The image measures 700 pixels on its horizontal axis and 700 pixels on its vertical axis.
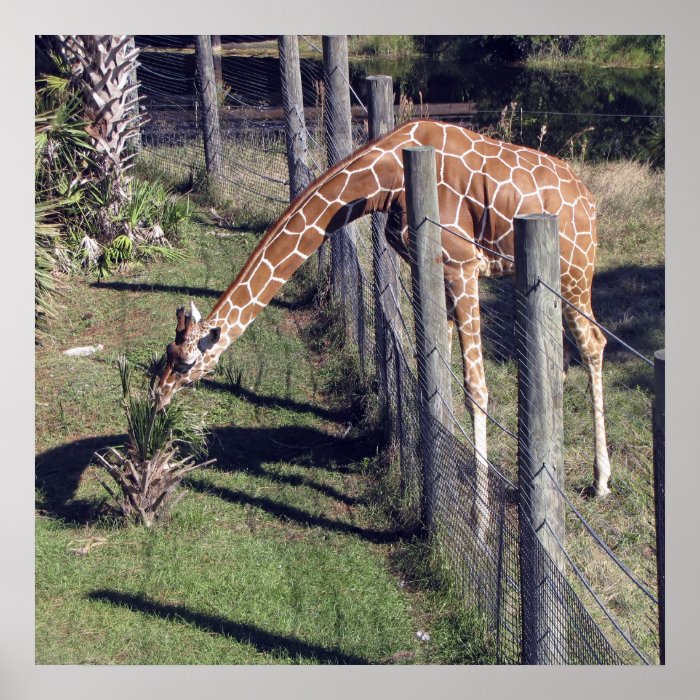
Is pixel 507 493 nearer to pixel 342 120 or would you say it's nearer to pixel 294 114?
pixel 342 120

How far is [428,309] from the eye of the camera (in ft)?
14.3

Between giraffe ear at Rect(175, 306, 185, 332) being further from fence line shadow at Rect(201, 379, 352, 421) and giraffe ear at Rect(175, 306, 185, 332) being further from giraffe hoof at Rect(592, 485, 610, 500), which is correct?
giraffe hoof at Rect(592, 485, 610, 500)

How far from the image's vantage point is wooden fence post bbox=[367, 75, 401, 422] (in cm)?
521

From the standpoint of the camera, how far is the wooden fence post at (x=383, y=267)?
5.21 meters

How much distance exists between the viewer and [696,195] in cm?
449

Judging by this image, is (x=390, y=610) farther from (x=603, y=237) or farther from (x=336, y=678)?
(x=603, y=237)

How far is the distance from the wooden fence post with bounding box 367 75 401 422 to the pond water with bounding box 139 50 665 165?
249 cm

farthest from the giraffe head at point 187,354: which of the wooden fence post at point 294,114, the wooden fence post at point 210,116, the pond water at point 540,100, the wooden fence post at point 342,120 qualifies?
the wooden fence post at point 210,116

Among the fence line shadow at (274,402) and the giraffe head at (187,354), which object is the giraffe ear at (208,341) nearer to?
the giraffe head at (187,354)

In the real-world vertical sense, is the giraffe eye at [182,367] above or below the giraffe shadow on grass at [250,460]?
above

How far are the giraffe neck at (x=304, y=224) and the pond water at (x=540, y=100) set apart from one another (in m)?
3.04

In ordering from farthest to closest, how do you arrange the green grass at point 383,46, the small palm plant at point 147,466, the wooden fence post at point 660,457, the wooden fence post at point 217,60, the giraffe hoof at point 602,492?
the wooden fence post at point 217,60 → the green grass at point 383,46 → the giraffe hoof at point 602,492 → the small palm plant at point 147,466 → the wooden fence post at point 660,457

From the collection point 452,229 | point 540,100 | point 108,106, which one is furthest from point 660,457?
point 540,100
